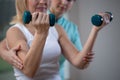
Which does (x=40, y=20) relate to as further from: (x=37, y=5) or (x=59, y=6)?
(x=59, y=6)

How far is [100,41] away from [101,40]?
14 millimetres

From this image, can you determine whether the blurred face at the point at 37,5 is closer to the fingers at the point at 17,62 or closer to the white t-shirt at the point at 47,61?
the white t-shirt at the point at 47,61

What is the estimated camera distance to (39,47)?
88 centimetres

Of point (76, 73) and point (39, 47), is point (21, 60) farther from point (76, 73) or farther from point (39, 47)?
point (76, 73)

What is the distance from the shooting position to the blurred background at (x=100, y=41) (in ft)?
7.45

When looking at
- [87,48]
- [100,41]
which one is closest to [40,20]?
[87,48]

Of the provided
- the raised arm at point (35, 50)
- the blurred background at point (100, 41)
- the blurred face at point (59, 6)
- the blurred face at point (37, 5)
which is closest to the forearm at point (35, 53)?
the raised arm at point (35, 50)

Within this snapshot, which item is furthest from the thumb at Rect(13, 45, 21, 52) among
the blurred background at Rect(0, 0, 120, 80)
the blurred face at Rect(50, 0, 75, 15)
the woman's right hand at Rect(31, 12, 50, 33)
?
the blurred background at Rect(0, 0, 120, 80)

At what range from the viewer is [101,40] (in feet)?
7.55

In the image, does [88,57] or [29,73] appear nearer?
[29,73]

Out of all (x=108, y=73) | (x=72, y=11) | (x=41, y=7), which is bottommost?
(x=108, y=73)

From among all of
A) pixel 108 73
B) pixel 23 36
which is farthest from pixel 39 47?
pixel 108 73

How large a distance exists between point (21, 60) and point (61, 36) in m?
0.27

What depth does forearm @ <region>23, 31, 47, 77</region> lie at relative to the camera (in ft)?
2.87
